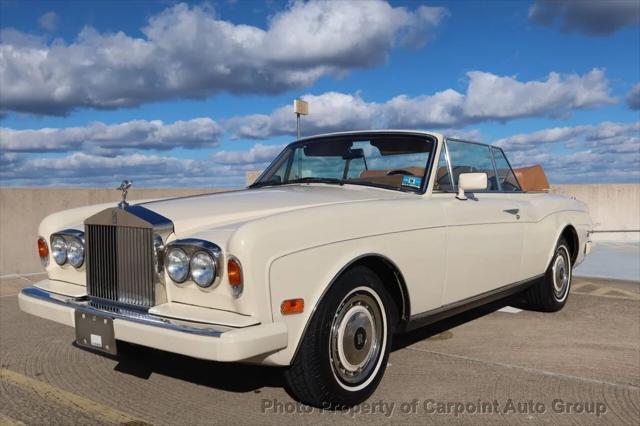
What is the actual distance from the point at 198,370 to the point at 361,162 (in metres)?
1.91

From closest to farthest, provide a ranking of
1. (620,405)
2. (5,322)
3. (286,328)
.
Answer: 1. (286,328)
2. (620,405)
3. (5,322)

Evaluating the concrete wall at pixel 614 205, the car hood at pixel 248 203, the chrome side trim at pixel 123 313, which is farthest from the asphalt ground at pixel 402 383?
the concrete wall at pixel 614 205

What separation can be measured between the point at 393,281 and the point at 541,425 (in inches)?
42.6

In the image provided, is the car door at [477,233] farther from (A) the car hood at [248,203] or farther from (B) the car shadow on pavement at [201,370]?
(B) the car shadow on pavement at [201,370]

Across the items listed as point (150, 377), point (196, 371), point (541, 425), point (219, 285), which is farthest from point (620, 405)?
point (150, 377)

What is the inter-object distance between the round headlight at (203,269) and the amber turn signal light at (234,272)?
0.10m

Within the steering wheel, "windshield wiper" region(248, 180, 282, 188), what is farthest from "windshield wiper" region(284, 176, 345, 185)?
the steering wheel

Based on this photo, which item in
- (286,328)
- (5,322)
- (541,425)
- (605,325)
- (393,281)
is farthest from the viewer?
(5,322)

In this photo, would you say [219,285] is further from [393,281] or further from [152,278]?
[393,281]

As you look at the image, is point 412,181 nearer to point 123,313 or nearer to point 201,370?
point 201,370

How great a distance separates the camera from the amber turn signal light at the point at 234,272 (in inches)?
103

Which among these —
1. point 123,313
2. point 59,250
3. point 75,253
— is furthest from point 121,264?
point 59,250

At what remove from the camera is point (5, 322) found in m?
5.37

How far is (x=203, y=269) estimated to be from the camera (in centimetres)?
274
